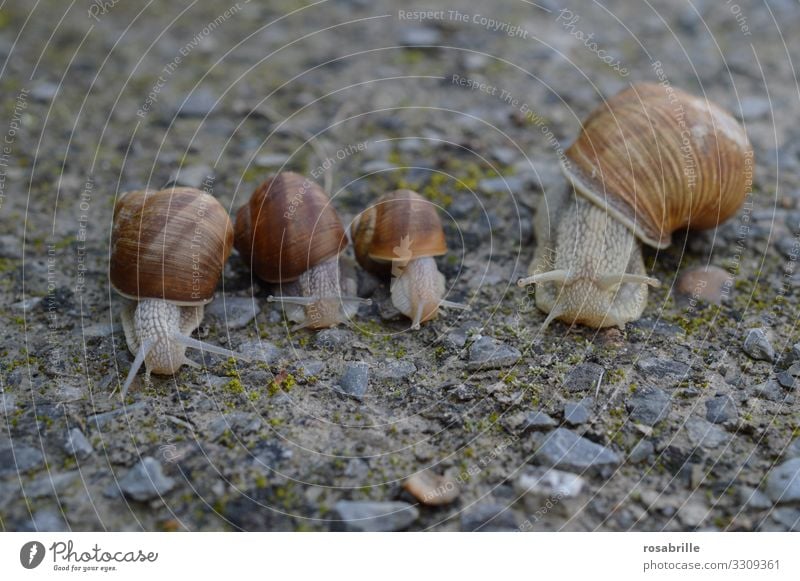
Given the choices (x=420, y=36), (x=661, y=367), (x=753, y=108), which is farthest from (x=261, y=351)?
(x=753, y=108)

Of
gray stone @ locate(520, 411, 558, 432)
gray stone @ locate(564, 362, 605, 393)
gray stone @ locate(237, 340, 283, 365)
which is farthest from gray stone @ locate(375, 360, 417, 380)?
gray stone @ locate(564, 362, 605, 393)

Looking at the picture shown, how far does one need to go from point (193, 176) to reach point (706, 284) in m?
3.09

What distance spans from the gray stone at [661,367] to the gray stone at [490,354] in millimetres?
557

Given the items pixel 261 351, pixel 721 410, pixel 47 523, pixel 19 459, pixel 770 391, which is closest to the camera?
pixel 47 523

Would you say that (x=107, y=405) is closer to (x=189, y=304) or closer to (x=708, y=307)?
(x=189, y=304)

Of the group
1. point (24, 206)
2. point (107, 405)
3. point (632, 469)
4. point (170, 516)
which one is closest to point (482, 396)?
point (632, 469)

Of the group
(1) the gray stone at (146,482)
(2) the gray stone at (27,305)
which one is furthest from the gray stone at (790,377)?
(2) the gray stone at (27,305)

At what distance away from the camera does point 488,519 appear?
279 centimetres

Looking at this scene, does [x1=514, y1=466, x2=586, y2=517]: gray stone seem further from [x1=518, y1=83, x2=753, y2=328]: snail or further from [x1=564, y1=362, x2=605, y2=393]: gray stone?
[x1=518, y1=83, x2=753, y2=328]: snail

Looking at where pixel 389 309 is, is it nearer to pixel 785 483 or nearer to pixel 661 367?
pixel 661 367

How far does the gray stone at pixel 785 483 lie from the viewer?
284cm

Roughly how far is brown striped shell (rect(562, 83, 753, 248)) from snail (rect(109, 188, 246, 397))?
1.94 metres

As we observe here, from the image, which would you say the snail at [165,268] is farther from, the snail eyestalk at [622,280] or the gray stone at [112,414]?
the snail eyestalk at [622,280]

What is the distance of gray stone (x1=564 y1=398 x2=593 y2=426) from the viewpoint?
314 centimetres
